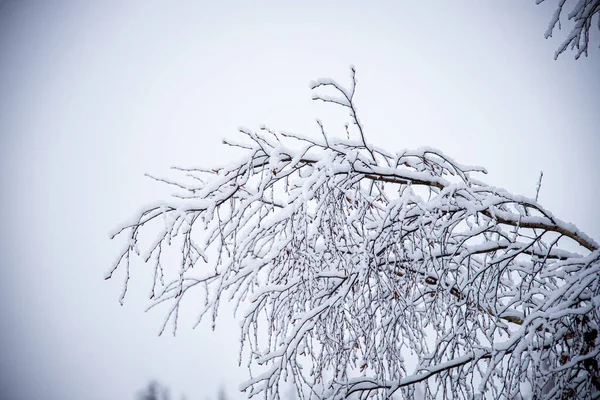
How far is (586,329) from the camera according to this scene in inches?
78.7

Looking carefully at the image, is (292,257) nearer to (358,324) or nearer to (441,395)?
(358,324)

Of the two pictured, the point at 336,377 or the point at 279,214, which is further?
the point at 336,377

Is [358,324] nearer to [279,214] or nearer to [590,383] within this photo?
[279,214]

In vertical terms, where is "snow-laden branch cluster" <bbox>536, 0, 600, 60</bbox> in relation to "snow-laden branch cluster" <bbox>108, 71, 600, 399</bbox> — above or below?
above

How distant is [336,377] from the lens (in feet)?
7.67

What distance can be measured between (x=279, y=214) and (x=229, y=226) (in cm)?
33

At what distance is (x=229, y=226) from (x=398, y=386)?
4.26 ft

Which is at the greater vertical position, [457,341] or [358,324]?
[358,324]

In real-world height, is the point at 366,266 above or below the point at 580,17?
below

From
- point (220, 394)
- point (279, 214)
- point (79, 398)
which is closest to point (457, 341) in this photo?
point (279, 214)

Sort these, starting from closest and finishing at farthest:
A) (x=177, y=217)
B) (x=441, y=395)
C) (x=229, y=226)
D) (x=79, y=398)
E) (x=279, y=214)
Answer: (x=177, y=217), (x=279, y=214), (x=229, y=226), (x=441, y=395), (x=79, y=398)

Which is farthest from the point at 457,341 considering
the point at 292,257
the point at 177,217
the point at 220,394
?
the point at 220,394

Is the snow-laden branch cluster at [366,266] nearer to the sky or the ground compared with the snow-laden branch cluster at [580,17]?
nearer to the ground

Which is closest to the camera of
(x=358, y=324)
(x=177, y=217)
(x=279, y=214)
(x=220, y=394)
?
(x=177, y=217)
